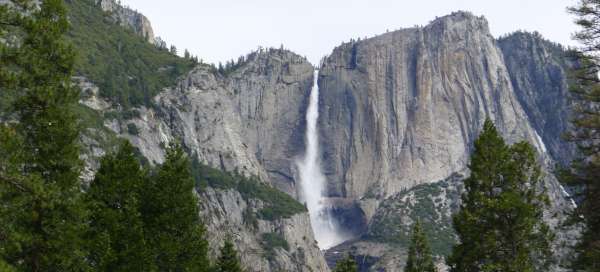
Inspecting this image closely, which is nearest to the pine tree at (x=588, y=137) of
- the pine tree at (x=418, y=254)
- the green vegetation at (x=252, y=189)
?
the pine tree at (x=418, y=254)

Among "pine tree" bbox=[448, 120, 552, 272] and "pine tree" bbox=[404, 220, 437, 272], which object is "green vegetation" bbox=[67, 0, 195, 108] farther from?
"pine tree" bbox=[448, 120, 552, 272]

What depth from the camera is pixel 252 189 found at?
6865 inches

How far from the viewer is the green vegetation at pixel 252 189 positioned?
6364 inches

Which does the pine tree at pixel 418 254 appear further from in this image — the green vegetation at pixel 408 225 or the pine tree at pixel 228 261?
the green vegetation at pixel 408 225

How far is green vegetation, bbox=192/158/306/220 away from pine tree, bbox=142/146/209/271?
111186 mm

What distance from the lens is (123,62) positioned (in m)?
180

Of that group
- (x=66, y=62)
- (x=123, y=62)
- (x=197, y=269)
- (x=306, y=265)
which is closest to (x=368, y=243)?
(x=306, y=265)

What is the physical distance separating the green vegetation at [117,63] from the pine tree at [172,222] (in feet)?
373

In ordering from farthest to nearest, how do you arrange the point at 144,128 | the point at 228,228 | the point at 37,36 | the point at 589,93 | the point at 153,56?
the point at 153,56, the point at 144,128, the point at 228,228, the point at 589,93, the point at 37,36

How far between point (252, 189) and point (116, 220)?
135918mm

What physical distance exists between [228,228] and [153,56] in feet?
233

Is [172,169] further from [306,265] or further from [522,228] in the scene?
[306,265]

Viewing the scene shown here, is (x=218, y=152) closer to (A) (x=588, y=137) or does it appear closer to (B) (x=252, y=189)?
(B) (x=252, y=189)

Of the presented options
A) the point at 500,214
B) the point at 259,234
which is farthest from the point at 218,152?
the point at 500,214
